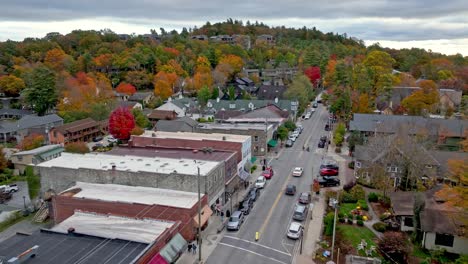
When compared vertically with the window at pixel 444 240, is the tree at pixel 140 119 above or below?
above

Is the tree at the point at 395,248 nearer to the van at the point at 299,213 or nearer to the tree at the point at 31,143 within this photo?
the van at the point at 299,213

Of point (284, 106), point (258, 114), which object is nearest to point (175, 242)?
point (258, 114)

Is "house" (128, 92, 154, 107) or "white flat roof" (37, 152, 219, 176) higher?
Result: "house" (128, 92, 154, 107)

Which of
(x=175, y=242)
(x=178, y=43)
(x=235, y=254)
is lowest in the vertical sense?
(x=235, y=254)

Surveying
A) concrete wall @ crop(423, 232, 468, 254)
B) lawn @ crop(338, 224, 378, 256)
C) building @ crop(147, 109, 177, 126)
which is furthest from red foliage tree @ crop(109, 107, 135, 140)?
concrete wall @ crop(423, 232, 468, 254)

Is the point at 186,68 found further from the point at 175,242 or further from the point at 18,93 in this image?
the point at 175,242

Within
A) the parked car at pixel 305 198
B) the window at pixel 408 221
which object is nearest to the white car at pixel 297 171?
the parked car at pixel 305 198

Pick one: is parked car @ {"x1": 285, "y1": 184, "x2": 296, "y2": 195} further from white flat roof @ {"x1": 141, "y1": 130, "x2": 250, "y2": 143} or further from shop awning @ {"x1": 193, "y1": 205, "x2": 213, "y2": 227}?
shop awning @ {"x1": 193, "y1": 205, "x2": 213, "y2": 227}
